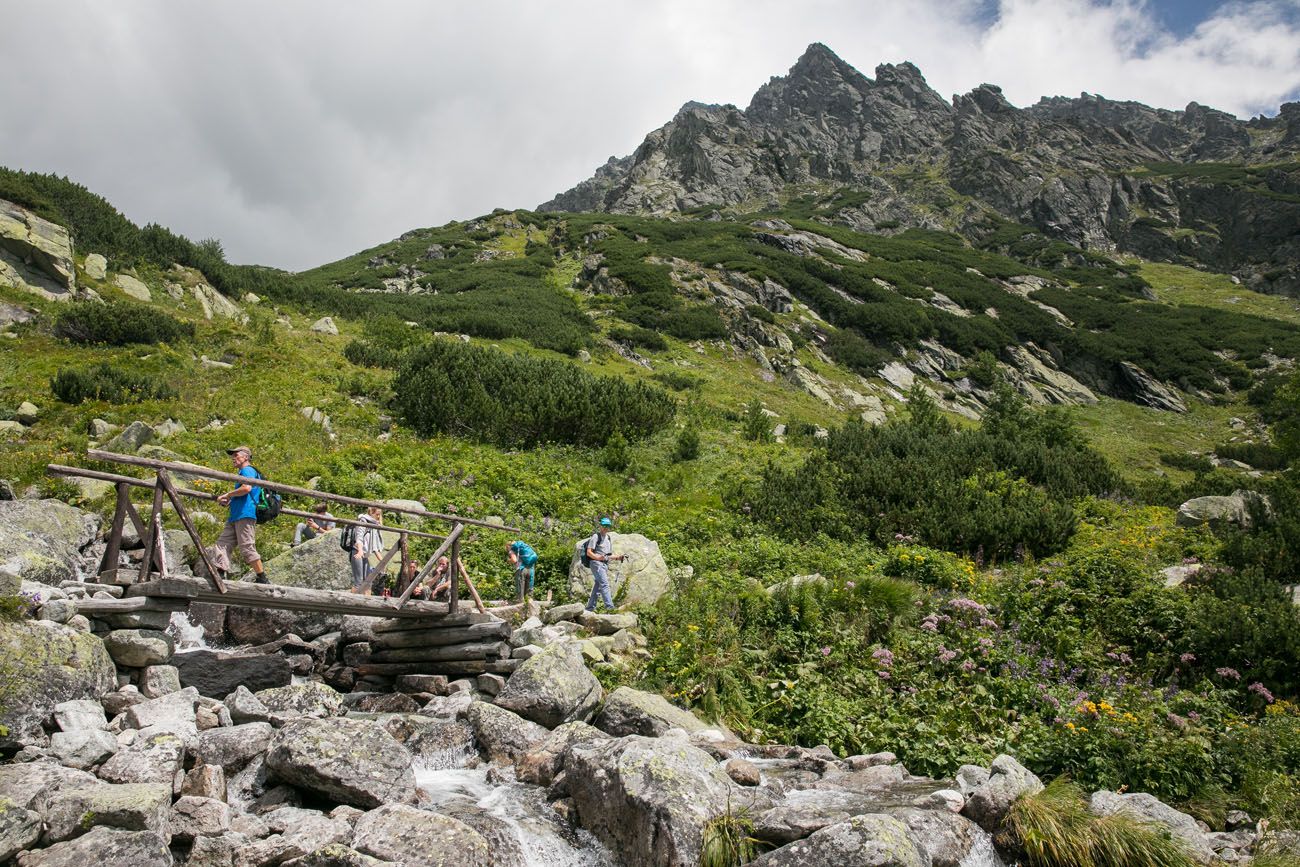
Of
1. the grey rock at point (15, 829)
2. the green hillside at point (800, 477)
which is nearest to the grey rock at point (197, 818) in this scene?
the grey rock at point (15, 829)

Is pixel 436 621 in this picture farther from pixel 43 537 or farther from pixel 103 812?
pixel 43 537

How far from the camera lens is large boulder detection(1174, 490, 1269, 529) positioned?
45.9 feet

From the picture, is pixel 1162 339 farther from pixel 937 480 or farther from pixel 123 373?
pixel 123 373

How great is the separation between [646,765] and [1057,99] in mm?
228578

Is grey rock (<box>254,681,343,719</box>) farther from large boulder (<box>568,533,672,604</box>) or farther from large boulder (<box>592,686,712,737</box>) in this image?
large boulder (<box>568,533,672,604</box>)

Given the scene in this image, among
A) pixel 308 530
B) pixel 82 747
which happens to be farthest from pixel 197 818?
pixel 308 530

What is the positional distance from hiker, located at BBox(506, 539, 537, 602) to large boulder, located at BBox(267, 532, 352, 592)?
8.75 feet

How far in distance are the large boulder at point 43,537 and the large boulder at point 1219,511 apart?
18.6 meters

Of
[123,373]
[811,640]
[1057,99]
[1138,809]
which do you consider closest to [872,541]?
[811,640]

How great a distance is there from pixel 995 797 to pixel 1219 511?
12733mm

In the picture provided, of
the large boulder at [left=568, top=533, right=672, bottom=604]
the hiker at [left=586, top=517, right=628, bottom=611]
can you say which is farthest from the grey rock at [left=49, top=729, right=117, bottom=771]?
the large boulder at [left=568, top=533, right=672, bottom=604]

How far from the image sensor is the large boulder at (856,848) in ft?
15.6

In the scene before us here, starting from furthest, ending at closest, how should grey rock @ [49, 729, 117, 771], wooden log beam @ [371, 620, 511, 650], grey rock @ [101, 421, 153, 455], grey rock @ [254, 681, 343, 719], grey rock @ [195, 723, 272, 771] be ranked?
grey rock @ [101, 421, 153, 455] < wooden log beam @ [371, 620, 511, 650] < grey rock @ [254, 681, 343, 719] < grey rock @ [195, 723, 272, 771] < grey rock @ [49, 729, 117, 771]

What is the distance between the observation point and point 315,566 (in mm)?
11188
